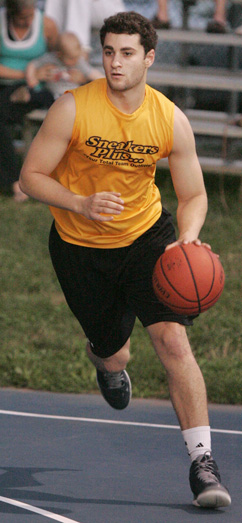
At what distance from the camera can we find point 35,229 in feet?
33.0

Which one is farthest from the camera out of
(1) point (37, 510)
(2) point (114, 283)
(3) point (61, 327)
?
(3) point (61, 327)

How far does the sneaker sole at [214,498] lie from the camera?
4332 millimetres

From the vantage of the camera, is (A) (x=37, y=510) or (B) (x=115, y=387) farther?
(B) (x=115, y=387)

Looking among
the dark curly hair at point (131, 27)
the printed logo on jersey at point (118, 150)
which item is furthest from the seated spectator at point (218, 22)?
the printed logo on jersey at point (118, 150)

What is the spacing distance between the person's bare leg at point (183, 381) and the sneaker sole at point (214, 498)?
0.32 meters

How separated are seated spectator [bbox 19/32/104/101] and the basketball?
5.97 m

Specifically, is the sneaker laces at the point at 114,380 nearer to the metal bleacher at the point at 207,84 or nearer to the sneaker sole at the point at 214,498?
the sneaker sole at the point at 214,498

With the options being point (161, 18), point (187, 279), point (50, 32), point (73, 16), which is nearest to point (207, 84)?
point (161, 18)

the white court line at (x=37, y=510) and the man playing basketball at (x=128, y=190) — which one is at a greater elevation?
the man playing basketball at (x=128, y=190)

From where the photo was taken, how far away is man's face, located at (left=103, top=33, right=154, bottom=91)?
4504 millimetres

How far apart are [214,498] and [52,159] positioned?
1761 millimetres

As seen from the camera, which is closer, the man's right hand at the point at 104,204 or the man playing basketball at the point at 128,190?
the man's right hand at the point at 104,204

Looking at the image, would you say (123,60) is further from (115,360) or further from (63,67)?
(63,67)

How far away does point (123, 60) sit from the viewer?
4508 millimetres
